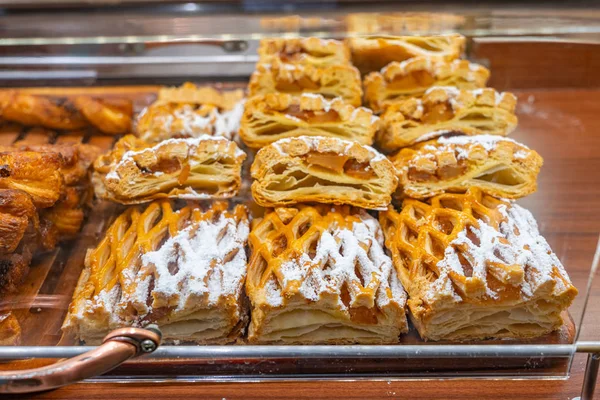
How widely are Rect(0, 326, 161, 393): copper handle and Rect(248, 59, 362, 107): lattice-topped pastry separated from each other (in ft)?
3.98

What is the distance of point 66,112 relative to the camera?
231cm

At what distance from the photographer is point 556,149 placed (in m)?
2.40

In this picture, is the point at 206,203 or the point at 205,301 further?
the point at 206,203

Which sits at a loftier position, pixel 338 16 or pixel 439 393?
pixel 338 16

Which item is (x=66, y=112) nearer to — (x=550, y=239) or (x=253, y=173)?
(x=253, y=173)

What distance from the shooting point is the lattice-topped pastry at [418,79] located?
7.43 feet

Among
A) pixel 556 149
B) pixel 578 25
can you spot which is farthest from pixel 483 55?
pixel 578 25

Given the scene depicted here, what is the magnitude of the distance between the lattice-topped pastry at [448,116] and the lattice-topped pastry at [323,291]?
1.72 feet

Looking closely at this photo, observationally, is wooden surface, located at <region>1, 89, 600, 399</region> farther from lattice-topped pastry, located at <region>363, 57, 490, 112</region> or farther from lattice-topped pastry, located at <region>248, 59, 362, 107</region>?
lattice-topped pastry, located at <region>248, 59, 362, 107</region>

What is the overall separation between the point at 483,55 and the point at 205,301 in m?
1.78

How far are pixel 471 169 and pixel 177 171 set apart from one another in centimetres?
89

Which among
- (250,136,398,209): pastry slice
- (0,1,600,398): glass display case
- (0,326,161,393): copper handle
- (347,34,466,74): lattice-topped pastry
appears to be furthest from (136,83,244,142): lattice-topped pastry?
(0,326,161,393): copper handle

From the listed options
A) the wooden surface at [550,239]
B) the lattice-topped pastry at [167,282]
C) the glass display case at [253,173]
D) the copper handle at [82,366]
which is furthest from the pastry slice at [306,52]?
the copper handle at [82,366]

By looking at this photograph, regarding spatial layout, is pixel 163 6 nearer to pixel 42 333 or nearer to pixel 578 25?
pixel 42 333
